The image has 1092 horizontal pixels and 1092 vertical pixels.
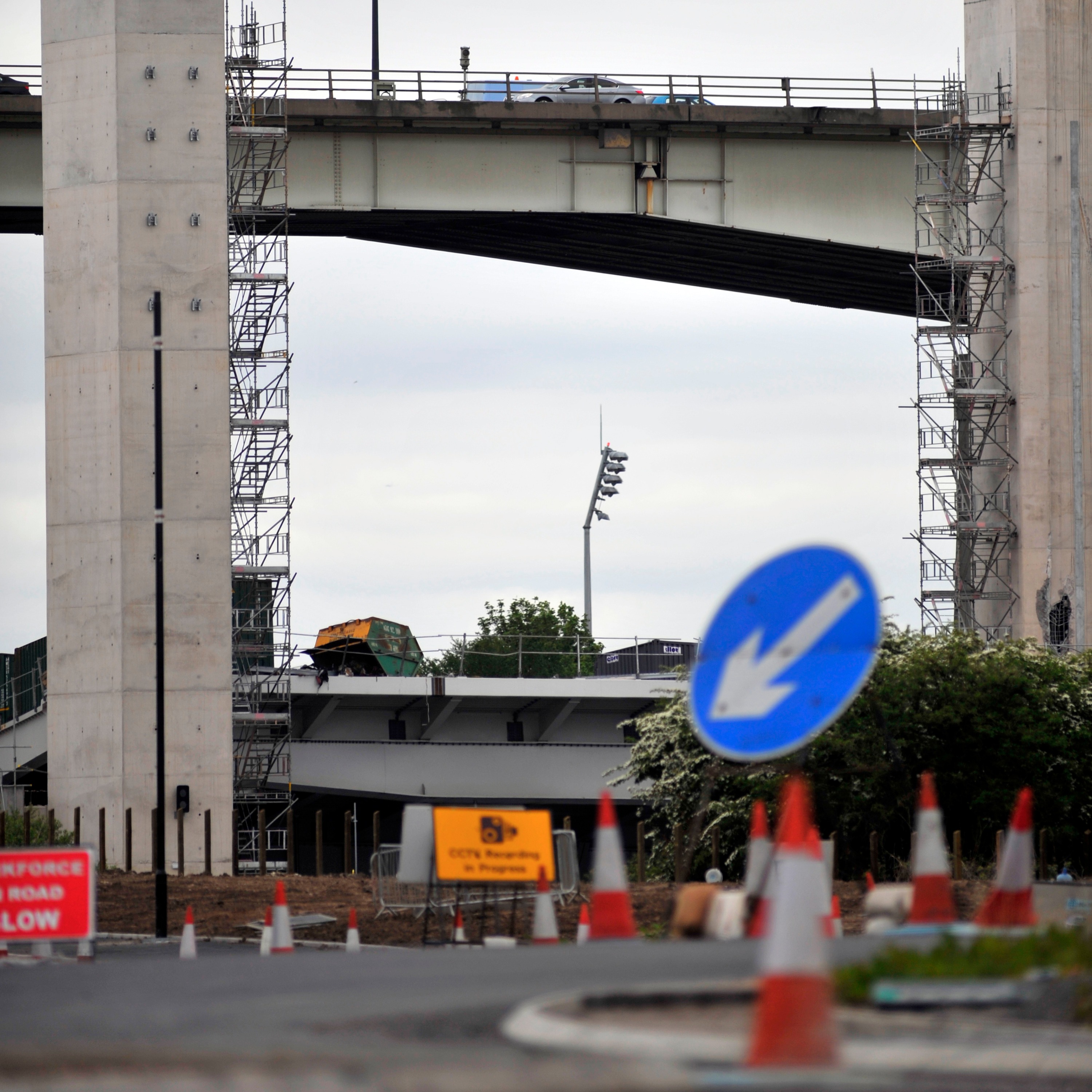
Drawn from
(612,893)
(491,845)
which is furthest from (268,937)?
(612,893)

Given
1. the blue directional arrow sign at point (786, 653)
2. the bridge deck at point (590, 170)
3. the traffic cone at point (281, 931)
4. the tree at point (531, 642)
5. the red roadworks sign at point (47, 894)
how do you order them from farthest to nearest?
the tree at point (531, 642) → the bridge deck at point (590, 170) → the traffic cone at point (281, 931) → the red roadworks sign at point (47, 894) → the blue directional arrow sign at point (786, 653)

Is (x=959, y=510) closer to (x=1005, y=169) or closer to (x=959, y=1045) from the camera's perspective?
(x=1005, y=169)

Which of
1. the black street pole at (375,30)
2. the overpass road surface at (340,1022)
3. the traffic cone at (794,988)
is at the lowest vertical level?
the overpass road surface at (340,1022)

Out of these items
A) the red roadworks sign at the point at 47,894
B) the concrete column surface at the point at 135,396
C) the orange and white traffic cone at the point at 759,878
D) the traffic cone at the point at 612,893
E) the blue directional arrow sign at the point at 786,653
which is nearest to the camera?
the blue directional arrow sign at the point at 786,653

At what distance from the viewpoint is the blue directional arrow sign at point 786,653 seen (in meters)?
9.17

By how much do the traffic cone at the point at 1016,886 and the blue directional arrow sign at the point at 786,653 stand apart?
2652mm

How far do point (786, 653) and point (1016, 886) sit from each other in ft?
9.88

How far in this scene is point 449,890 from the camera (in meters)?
25.5

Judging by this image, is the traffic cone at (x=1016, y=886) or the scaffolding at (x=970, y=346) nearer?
the traffic cone at (x=1016, y=886)

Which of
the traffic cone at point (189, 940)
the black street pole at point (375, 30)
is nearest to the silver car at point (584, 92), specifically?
the black street pole at point (375, 30)

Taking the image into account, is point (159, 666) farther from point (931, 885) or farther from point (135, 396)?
point (135, 396)

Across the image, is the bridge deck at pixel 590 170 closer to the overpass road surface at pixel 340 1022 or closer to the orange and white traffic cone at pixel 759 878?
the overpass road surface at pixel 340 1022

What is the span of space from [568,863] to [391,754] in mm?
32068

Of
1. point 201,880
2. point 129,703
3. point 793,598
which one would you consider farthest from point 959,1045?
point 129,703
